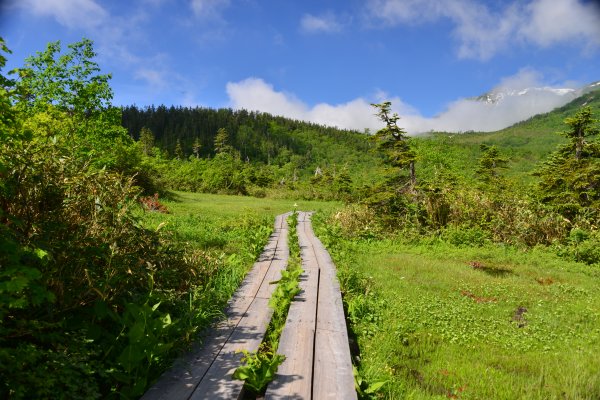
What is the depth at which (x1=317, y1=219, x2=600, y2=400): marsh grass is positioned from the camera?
3.77 meters

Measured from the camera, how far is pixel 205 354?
374 cm

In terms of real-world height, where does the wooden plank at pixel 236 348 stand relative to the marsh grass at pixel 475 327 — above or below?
above

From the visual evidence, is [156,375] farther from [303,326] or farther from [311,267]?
[311,267]

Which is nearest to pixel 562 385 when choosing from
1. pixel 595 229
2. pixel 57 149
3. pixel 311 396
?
pixel 311 396

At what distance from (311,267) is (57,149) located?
16.6ft

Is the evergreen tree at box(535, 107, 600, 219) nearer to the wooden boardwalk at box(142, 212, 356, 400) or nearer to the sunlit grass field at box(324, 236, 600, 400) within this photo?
the sunlit grass field at box(324, 236, 600, 400)

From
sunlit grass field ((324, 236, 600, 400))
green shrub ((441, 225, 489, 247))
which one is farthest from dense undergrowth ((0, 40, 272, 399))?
green shrub ((441, 225, 489, 247))

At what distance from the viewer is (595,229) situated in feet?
38.8

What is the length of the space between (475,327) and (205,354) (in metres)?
4.02

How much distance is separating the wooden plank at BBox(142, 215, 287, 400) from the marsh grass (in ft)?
5.18

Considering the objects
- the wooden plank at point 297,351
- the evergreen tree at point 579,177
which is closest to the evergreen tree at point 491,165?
the evergreen tree at point 579,177

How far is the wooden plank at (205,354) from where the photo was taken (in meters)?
3.05

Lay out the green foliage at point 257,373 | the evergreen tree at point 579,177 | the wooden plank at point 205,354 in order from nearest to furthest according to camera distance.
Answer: the wooden plank at point 205,354 < the green foliage at point 257,373 < the evergreen tree at point 579,177

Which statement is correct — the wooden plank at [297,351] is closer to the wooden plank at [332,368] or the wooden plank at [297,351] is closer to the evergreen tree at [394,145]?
the wooden plank at [332,368]
